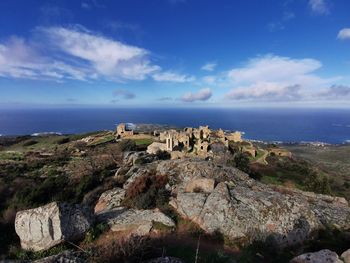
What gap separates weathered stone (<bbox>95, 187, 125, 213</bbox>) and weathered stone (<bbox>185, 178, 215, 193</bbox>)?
421cm

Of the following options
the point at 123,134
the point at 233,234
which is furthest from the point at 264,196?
the point at 123,134

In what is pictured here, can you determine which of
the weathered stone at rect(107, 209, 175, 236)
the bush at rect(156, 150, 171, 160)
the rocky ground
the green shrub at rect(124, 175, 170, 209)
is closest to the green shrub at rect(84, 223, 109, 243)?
the rocky ground

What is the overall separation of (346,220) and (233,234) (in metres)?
7.96

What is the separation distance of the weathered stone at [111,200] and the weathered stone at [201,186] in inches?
166

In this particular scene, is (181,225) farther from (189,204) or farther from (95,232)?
(95,232)

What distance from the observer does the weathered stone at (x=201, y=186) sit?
1518 centimetres

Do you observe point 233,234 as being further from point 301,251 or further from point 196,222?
point 301,251

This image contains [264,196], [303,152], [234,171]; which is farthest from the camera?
[303,152]

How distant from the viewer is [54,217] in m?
10.1

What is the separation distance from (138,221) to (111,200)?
496 cm

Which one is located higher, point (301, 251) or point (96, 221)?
point (96, 221)

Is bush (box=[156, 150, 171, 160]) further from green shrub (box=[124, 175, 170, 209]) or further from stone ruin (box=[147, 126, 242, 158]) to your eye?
green shrub (box=[124, 175, 170, 209])

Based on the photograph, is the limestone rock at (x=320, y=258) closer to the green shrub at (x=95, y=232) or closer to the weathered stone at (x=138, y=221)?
the weathered stone at (x=138, y=221)

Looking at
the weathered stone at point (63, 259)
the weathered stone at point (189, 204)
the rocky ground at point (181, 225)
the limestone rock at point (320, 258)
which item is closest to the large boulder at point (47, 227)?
the rocky ground at point (181, 225)
